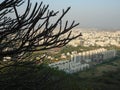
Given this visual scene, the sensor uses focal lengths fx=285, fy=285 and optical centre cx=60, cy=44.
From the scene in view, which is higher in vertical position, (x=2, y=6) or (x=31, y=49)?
(x=2, y=6)

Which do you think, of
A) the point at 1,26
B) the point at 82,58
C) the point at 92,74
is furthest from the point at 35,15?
the point at 82,58

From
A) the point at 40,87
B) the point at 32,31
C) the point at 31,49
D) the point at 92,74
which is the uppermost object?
the point at 32,31

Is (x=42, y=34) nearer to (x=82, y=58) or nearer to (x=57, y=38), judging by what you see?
(x=57, y=38)

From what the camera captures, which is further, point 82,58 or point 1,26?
point 82,58

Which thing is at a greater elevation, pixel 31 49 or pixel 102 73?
pixel 31 49

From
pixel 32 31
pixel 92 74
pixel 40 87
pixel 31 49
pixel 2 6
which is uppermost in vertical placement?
pixel 2 6

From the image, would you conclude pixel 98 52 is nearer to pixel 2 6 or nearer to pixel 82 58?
pixel 82 58

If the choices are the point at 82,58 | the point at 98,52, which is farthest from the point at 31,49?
the point at 98,52

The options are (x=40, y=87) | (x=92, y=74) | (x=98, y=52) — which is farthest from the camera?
(x=98, y=52)

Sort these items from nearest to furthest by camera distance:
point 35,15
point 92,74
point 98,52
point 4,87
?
1. point 35,15
2. point 4,87
3. point 92,74
4. point 98,52
